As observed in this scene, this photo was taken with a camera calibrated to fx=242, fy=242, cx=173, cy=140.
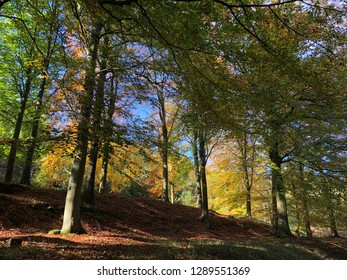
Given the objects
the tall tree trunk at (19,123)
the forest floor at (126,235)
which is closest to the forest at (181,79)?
the tall tree trunk at (19,123)

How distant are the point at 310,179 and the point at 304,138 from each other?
2.57 m

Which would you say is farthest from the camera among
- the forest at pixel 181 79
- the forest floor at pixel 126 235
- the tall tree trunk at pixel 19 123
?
the tall tree trunk at pixel 19 123

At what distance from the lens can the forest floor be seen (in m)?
5.21

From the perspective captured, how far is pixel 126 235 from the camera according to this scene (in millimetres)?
8727

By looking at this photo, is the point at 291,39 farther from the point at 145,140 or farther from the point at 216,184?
the point at 216,184

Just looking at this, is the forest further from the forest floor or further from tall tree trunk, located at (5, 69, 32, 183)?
the forest floor

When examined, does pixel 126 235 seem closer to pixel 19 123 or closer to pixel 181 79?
pixel 181 79

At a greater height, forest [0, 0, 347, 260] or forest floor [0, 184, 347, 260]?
forest [0, 0, 347, 260]

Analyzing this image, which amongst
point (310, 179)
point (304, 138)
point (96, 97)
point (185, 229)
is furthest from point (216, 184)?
point (96, 97)

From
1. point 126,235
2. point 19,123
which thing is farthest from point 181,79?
point 19,123

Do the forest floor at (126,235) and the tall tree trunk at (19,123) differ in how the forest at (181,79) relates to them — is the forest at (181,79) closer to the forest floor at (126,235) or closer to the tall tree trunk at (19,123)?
the tall tree trunk at (19,123)

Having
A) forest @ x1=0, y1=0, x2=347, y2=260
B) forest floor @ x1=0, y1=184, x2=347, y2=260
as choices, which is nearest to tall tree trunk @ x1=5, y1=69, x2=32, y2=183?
forest @ x1=0, y1=0, x2=347, y2=260

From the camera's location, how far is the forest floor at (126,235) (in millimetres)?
5207

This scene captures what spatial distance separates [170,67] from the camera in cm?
658
